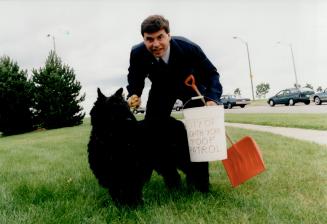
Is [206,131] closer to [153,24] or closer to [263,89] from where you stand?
[153,24]

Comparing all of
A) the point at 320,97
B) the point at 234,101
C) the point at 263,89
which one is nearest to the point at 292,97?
the point at 320,97

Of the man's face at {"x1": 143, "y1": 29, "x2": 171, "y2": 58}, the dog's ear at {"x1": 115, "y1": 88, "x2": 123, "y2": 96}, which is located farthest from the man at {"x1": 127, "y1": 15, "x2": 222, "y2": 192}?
Result: the dog's ear at {"x1": 115, "y1": 88, "x2": 123, "y2": 96}

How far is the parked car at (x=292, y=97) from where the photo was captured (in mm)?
32094

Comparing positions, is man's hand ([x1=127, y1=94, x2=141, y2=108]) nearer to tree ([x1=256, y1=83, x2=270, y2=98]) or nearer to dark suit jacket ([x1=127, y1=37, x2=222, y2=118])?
dark suit jacket ([x1=127, y1=37, x2=222, y2=118])

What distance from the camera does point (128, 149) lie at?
4145 mm

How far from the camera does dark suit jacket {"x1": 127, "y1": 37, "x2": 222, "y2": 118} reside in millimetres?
4785

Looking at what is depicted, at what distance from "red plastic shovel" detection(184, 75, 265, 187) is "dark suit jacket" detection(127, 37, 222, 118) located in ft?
0.64

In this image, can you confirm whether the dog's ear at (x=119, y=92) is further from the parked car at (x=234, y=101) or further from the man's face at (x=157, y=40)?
the parked car at (x=234, y=101)

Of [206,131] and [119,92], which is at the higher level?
[119,92]

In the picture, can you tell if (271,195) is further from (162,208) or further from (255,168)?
(162,208)

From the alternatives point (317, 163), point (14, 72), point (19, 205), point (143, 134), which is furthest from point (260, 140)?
point (14, 72)

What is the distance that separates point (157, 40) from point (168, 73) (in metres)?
0.60

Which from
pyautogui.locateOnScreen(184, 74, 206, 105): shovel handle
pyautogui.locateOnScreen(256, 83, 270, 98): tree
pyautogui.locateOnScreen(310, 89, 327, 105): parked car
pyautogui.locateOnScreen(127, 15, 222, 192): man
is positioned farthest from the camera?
pyautogui.locateOnScreen(256, 83, 270, 98): tree

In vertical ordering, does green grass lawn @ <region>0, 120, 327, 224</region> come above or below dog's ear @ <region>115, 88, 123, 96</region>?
below
